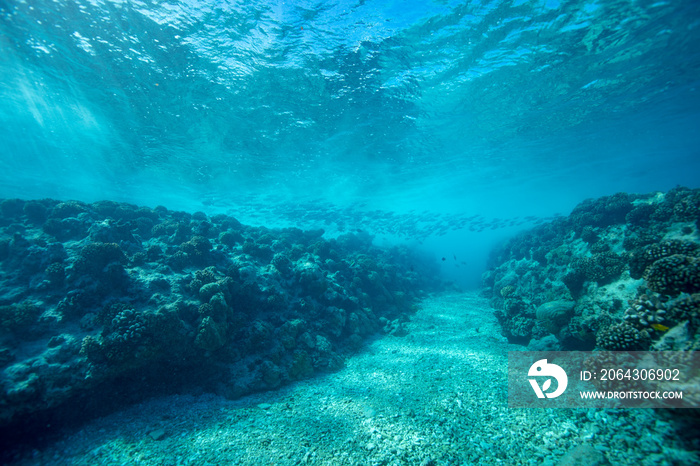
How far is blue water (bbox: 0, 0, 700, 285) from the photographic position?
38.5 ft

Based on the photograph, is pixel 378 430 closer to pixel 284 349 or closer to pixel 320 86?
pixel 284 349

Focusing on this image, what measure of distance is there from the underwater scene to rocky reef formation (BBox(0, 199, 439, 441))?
0.23 ft

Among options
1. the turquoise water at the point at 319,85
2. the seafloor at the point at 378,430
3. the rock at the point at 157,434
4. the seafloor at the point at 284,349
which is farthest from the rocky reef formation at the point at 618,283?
the rock at the point at 157,434

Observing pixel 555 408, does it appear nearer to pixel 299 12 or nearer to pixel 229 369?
pixel 229 369

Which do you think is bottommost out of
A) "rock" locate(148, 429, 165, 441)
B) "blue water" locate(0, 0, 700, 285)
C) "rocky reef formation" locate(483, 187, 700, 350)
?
"rock" locate(148, 429, 165, 441)

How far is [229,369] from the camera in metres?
7.99

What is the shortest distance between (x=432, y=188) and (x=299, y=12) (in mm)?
38406

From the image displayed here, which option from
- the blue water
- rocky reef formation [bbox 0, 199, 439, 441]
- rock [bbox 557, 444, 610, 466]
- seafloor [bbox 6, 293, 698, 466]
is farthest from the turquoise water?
rock [bbox 557, 444, 610, 466]

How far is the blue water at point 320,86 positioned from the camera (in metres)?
11.7

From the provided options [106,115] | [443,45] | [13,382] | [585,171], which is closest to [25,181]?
[106,115]

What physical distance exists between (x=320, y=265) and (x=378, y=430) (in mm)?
9761

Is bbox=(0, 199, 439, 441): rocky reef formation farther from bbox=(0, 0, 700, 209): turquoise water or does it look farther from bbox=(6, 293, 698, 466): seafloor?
bbox=(0, 0, 700, 209): turquoise water

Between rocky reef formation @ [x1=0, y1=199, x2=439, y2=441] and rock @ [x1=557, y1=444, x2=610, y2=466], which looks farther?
rocky reef formation @ [x1=0, y1=199, x2=439, y2=441]

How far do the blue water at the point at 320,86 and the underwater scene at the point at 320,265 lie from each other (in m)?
0.14
